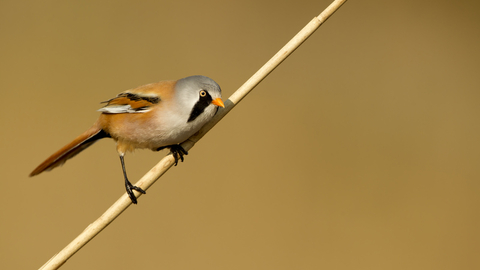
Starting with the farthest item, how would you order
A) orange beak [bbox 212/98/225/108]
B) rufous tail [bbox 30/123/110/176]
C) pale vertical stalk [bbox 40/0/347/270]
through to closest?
rufous tail [bbox 30/123/110/176] → orange beak [bbox 212/98/225/108] → pale vertical stalk [bbox 40/0/347/270]

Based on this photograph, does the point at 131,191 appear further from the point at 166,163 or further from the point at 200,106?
the point at 200,106

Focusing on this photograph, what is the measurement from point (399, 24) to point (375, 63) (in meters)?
0.45

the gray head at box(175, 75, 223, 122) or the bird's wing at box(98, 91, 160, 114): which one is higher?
the bird's wing at box(98, 91, 160, 114)

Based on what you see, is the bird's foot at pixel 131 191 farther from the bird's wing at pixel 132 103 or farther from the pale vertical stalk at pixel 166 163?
the bird's wing at pixel 132 103

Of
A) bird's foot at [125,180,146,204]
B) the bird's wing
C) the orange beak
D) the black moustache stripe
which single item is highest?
the bird's wing

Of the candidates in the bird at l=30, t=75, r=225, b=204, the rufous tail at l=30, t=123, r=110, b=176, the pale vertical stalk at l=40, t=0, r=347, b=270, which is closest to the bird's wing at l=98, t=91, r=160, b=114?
the bird at l=30, t=75, r=225, b=204

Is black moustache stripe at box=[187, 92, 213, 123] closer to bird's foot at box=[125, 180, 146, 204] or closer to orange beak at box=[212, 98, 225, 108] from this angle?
orange beak at box=[212, 98, 225, 108]

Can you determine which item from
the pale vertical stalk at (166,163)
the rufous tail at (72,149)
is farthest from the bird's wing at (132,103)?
the pale vertical stalk at (166,163)

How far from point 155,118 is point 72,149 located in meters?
0.40

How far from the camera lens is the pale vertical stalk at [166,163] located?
1.07 m

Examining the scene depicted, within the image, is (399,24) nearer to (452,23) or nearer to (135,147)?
(452,23)

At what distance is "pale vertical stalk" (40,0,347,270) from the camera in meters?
1.07

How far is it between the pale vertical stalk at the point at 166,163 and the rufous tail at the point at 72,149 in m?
0.35

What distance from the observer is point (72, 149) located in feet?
4.93
